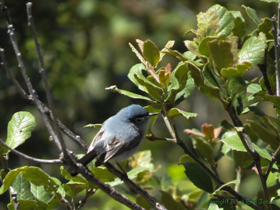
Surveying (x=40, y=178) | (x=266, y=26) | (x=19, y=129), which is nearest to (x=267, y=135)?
(x=266, y=26)

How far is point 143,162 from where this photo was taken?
230cm

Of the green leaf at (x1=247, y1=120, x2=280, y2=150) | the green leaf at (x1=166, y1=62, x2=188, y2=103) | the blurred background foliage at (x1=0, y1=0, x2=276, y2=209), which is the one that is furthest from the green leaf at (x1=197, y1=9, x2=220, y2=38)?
the blurred background foliage at (x1=0, y1=0, x2=276, y2=209)

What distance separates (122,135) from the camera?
2314 mm

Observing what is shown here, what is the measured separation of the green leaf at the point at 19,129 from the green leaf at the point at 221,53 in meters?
0.88

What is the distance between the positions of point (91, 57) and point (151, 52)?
3.33 meters

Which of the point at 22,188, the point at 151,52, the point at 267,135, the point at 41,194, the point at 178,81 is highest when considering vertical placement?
the point at 151,52

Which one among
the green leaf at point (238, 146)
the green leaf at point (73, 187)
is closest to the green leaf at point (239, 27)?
the green leaf at point (238, 146)

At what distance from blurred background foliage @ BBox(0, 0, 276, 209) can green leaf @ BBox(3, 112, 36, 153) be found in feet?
5.61

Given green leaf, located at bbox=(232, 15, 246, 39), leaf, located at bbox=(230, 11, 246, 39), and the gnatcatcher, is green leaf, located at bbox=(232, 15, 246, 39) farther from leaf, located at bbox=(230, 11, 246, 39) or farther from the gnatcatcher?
the gnatcatcher

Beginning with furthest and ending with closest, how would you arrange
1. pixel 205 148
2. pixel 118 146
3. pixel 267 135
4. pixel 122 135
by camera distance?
1. pixel 122 135
2. pixel 118 146
3. pixel 205 148
4. pixel 267 135

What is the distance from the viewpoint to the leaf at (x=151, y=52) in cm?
152

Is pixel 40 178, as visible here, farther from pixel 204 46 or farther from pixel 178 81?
pixel 204 46

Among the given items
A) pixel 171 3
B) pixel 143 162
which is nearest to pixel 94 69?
pixel 171 3

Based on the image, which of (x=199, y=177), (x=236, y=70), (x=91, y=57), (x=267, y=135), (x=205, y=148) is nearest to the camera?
(x=236, y=70)
